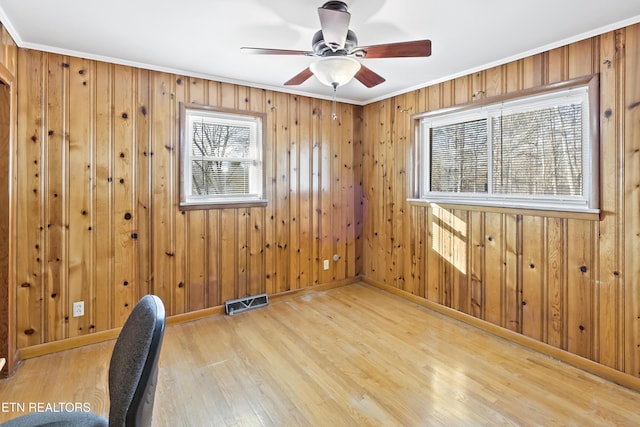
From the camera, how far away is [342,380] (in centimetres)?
238

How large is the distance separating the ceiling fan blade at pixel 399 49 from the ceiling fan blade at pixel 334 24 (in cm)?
17

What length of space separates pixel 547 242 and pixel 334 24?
2327mm

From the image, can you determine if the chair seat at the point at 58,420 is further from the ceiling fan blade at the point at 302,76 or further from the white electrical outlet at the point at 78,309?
the ceiling fan blade at the point at 302,76

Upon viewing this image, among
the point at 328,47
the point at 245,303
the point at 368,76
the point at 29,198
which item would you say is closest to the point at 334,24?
the point at 328,47

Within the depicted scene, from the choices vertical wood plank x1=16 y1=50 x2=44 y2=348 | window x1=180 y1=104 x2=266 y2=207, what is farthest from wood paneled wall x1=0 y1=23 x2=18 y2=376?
window x1=180 y1=104 x2=266 y2=207

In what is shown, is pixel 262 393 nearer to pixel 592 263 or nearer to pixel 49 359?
pixel 49 359

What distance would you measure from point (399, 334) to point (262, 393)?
139 cm

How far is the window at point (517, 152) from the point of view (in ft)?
8.42

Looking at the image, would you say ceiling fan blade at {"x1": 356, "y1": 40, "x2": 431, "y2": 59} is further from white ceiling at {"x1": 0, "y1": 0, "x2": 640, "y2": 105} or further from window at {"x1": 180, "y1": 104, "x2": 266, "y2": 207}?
window at {"x1": 180, "y1": 104, "x2": 266, "y2": 207}

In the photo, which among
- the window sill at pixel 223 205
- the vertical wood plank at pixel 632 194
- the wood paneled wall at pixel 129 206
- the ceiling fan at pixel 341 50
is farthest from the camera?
the window sill at pixel 223 205

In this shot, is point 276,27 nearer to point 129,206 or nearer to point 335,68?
point 335,68

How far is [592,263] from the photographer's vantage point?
2479 mm

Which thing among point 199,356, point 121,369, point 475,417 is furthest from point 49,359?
point 475,417

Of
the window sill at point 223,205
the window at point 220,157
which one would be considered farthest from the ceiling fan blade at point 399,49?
→ the window sill at point 223,205
